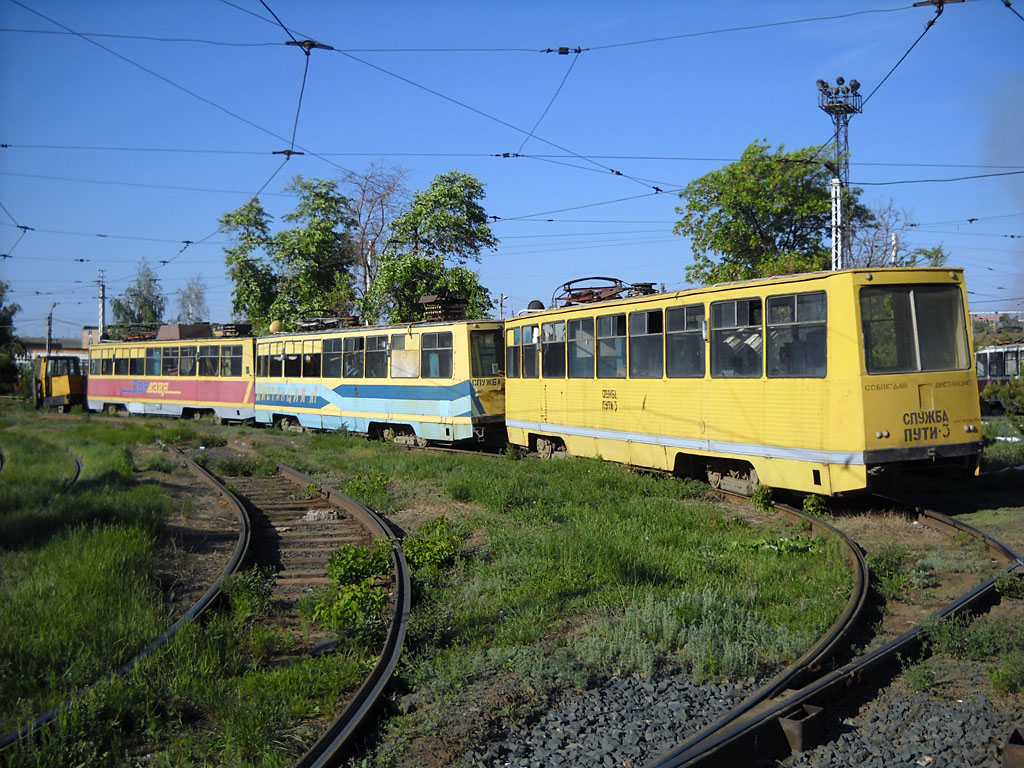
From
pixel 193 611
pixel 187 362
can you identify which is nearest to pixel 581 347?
pixel 193 611

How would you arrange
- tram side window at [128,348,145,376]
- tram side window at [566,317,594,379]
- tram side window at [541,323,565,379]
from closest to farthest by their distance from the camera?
tram side window at [566,317,594,379]
tram side window at [541,323,565,379]
tram side window at [128,348,145,376]

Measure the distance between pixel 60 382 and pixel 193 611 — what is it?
3675cm

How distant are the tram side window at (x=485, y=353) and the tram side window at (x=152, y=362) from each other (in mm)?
17878

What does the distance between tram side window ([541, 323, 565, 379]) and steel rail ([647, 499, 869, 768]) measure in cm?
785

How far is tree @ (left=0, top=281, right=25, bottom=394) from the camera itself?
155 ft

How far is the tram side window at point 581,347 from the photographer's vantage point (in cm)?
1398

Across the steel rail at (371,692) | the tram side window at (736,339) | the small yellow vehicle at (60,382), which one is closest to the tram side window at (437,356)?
the tram side window at (736,339)

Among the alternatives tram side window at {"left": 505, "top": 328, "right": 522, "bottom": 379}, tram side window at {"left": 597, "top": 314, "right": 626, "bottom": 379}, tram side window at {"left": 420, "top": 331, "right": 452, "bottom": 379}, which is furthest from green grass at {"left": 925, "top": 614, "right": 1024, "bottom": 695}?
tram side window at {"left": 420, "top": 331, "right": 452, "bottom": 379}

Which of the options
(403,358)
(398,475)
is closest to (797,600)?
(398,475)

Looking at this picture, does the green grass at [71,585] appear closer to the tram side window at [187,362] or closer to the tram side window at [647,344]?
the tram side window at [647,344]

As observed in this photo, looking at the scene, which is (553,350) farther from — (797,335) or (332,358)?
(332,358)

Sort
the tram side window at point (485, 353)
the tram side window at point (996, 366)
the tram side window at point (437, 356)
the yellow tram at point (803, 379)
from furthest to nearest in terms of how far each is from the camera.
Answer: the tram side window at point (996, 366) < the tram side window at point (437, 356) < the tram side window at point (485, 353) < the yellow tram at point (803, 379)

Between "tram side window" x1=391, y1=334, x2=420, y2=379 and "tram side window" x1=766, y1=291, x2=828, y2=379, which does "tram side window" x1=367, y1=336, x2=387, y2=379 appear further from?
"tram side window" x1=766, y1=291, x2=828, y2=379

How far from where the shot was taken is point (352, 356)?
20766mm
